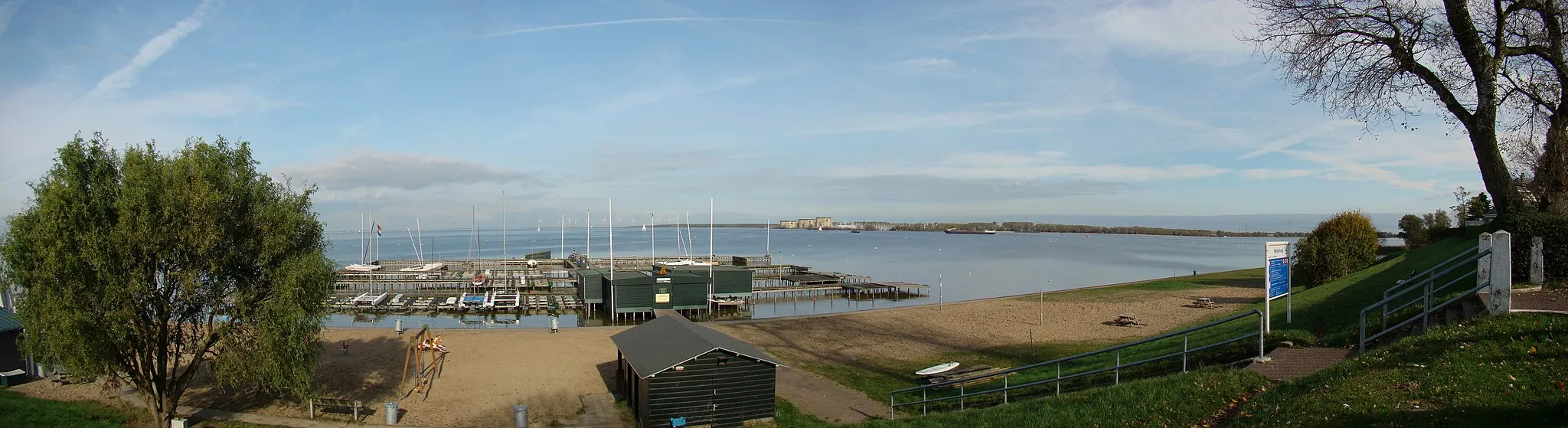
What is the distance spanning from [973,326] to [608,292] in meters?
19.4

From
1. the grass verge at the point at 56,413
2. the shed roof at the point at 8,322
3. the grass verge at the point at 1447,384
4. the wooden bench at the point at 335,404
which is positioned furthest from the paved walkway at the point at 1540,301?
the shed roof at the point at 8,322

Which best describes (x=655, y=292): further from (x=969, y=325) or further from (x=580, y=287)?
(x=969, y=325)

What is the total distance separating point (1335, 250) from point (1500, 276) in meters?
25.0

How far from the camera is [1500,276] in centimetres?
945

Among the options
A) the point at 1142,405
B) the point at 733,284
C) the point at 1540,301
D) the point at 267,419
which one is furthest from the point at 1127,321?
the point at 267,419

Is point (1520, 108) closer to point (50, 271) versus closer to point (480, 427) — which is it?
point (480, 427)

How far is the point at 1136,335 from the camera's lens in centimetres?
2536

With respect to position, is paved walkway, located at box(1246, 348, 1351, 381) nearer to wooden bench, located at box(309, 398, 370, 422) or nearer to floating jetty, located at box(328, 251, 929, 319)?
wooden bench, located at box(309, 398, 370, 422)

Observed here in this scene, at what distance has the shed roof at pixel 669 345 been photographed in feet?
47.7

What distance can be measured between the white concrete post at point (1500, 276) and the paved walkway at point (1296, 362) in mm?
1742

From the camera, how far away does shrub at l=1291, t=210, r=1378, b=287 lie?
99.2ft

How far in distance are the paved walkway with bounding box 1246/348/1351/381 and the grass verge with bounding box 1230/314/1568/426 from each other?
68cm

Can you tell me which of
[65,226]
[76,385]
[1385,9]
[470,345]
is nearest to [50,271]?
[65,226]

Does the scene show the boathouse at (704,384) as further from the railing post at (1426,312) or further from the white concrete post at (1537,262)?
the white concrete post at (1537,262)
